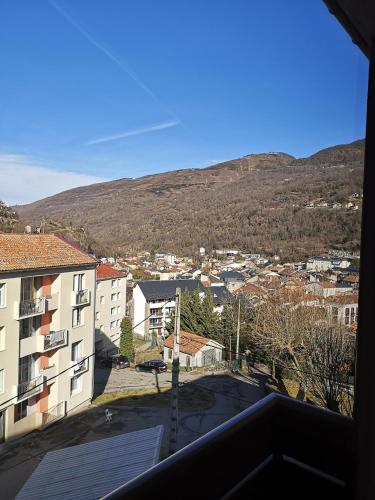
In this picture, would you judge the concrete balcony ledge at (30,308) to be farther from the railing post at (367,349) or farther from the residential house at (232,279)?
the residential house at (232,279)

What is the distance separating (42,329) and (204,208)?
10.1 m

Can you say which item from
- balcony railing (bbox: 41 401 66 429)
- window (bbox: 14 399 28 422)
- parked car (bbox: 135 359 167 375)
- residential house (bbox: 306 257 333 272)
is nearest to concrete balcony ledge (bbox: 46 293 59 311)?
window (bbox: 14 399 28 422)

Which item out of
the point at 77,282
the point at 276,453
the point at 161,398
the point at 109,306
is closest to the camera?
the point at 276,453

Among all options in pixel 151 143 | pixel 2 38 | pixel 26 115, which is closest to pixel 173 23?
pixel 26 115

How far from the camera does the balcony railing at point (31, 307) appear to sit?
2072 millimetres

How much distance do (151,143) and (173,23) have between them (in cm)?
605

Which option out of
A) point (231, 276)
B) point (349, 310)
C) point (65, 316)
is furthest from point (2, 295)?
point (231, 276)

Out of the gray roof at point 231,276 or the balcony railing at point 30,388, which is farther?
the gray roof at point 231,276

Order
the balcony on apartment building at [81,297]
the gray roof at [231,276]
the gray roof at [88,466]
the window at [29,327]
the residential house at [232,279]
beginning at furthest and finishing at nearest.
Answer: the gray roof at [231,276] → the residential house at [232,279] → the balcony on apartment building at [81,297] → the window at [29,327] → the gray roof at [88,466]

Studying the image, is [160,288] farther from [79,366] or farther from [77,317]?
[77,317]

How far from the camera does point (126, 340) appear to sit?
165 inches

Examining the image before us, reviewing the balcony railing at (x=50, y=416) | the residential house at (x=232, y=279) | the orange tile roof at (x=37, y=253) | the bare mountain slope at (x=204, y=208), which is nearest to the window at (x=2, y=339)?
the orange tile roof at (x=37, y=253)

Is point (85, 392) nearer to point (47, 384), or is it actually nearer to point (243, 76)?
point (47, 384)

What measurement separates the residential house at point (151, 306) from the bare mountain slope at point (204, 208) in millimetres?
849
